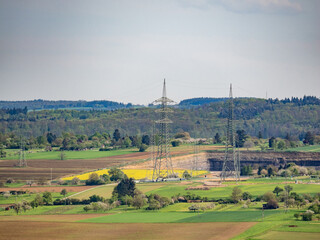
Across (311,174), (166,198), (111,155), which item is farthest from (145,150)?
(166,198)

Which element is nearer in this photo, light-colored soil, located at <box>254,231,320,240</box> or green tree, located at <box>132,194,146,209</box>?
light-colored soil, located at <box>254,231,320,240</box>

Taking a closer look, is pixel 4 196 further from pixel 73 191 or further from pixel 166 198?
pixel 166 198

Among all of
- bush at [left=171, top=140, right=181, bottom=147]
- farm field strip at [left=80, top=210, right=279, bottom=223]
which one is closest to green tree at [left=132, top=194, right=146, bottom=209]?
farm field strip at [left=80, top=210, right=279, bottom=223]

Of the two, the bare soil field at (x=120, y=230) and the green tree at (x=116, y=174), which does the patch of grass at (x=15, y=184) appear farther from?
the bare soil field at (x=120, y=230)

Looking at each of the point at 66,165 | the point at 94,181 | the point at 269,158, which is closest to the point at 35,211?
the point at 94,181

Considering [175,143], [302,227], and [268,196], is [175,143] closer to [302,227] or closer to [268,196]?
[268,196]

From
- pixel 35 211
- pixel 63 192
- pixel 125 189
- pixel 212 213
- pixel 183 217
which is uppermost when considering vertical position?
pixel 125 189

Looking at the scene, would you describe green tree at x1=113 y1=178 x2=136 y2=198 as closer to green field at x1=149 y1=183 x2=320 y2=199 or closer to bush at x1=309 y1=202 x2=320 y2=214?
green field at x1=149 y1=183 x2=320 y2=199
